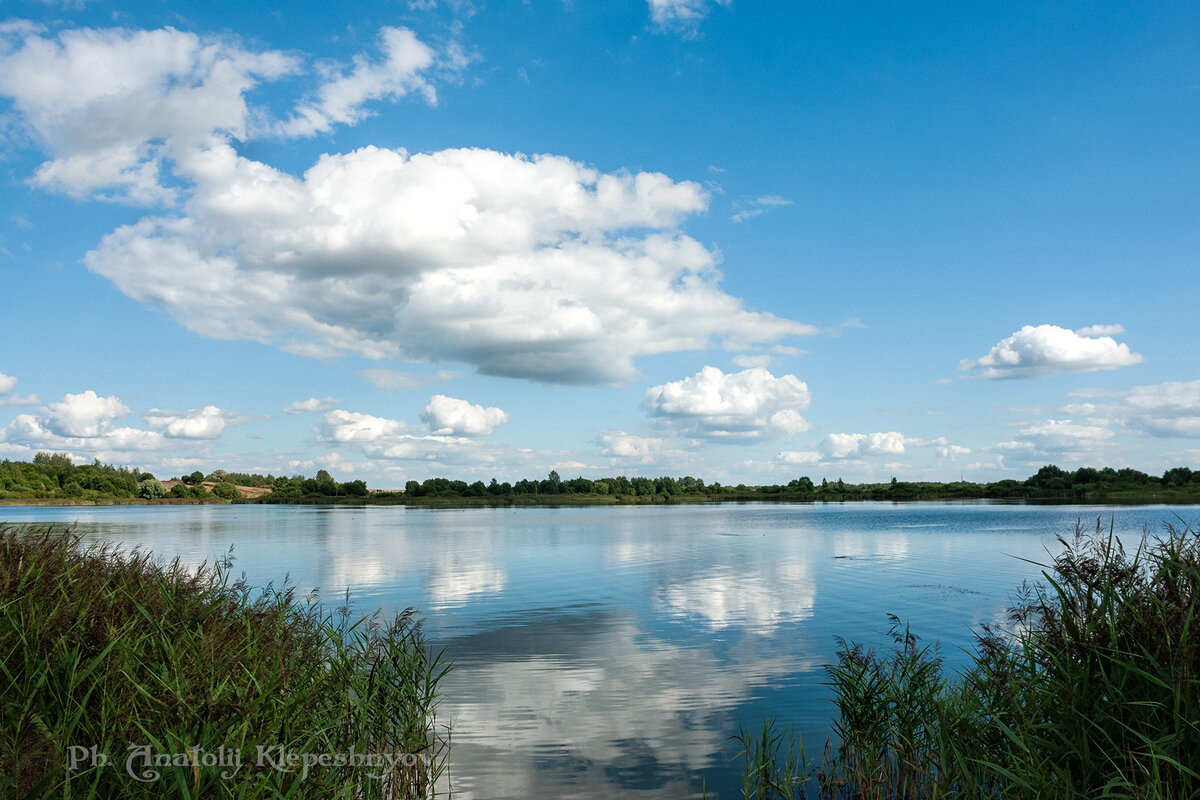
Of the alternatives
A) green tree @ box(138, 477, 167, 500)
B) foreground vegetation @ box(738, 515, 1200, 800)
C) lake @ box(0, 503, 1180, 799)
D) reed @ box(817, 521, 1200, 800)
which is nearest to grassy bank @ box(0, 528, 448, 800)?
lake @ box(0, 503, 1180, 799)

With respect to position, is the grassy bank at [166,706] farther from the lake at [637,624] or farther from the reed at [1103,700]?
the reed at [1103,700]

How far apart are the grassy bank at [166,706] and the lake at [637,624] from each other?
8.62 ft

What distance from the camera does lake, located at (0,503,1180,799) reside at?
13.1 m

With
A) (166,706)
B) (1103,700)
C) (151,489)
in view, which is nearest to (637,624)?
(1103,700)

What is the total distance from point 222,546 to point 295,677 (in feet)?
171

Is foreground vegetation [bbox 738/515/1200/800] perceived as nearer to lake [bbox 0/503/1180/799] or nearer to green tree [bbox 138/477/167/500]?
lake [bbox 0/503/1180/799]

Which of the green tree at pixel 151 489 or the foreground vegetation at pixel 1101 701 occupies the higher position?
the foreground vegetation at pixel 1101 701

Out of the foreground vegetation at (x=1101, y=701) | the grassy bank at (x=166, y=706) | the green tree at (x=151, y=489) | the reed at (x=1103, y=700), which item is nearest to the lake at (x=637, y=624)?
the grassy bank at (x=166, y=706)

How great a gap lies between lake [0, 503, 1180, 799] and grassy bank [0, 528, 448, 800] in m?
2.63

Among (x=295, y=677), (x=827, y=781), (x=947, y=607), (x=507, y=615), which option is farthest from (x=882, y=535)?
(x=295, y=677)

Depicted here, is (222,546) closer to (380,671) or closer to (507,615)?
(507,615)

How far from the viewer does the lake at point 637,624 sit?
1311cm

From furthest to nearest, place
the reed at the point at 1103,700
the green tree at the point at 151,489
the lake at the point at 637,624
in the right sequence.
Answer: the green tree at the point at 151,489, the lake at the point at 637,624, the reed at the point at 1103,700

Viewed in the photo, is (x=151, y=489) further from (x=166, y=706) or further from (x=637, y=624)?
(x=166, y=706)
